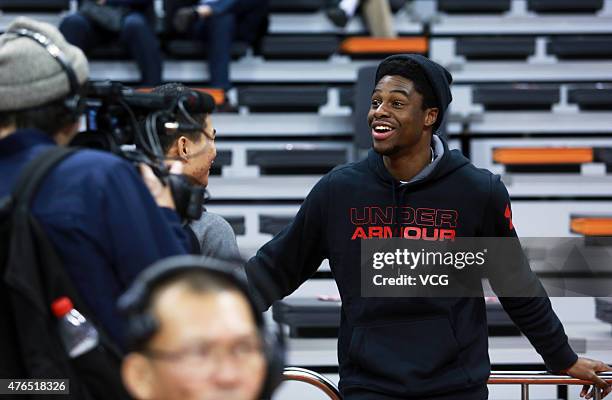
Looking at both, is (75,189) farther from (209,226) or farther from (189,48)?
(189,48)

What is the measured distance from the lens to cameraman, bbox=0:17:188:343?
6.04 feet

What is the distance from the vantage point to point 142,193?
6.20ft

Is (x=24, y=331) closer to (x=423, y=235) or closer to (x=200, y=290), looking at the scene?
(x=200, y=290)

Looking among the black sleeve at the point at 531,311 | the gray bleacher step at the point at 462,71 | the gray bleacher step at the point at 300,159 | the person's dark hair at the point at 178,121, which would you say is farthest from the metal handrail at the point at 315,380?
the gray bleacher step at the point at 462,71

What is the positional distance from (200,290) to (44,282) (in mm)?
467

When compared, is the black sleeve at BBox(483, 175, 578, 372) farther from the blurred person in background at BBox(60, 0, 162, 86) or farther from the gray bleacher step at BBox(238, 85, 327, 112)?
the gray bleacher step at BBox(238, 85, 327, 112)

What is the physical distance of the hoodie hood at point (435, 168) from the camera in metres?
3.07

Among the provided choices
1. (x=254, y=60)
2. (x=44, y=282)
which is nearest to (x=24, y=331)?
(x=44, y=282)

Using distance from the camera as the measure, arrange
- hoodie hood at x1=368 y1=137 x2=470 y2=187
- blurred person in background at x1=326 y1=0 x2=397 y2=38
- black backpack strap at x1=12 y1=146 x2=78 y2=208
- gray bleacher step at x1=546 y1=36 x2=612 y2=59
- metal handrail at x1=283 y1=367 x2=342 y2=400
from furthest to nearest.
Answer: gray bleacher step at x1=546 y1=36 x2=612 y2=59 < blurred person in background at x1=326 y1=0 x2=397 y2=38 < metal handrail at x1=283 y1=367 x2=342 y2=400 < hoodie hood at x1=368 y1=137 x2=470 y2=187 < black backpack strap at x1=12 y1=146 x2=78 y2=208

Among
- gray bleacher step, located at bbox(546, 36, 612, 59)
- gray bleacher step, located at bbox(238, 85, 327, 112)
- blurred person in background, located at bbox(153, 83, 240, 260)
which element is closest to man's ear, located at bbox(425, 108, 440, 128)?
blurred person in background, located at bbox(153, 83, 240, 260)

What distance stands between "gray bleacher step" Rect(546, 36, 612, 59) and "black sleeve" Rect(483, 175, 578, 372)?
538cm

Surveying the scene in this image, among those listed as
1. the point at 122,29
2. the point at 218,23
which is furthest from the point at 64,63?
the point at 218,23

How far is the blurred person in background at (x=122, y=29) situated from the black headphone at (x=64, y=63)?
17.8ft

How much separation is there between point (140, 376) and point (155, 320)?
12cm
